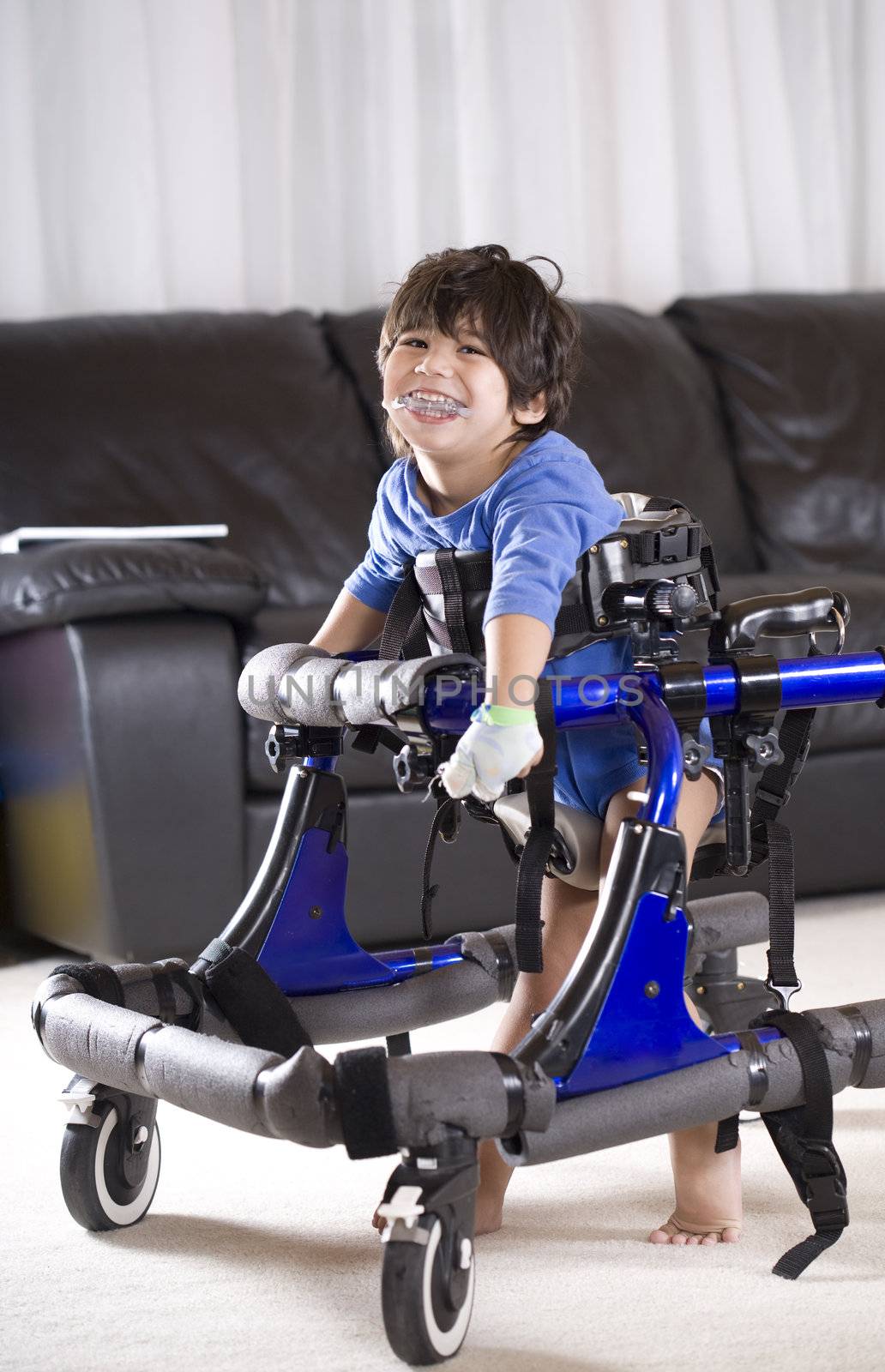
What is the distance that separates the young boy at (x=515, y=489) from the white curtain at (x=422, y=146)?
181cm

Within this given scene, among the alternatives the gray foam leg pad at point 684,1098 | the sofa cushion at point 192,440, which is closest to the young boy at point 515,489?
the gray foam leg pad at point 684,1098

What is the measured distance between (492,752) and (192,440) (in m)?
1.72

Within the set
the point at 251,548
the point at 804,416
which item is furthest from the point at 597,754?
the point at 804,416

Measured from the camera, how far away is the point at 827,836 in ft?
7.64

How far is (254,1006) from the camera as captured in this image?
126 centimetres

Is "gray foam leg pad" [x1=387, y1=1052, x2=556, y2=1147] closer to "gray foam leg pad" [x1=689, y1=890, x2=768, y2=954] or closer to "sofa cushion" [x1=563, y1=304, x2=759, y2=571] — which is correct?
"gray foam leg pad" [x1=689, y1=890, x2=768, y2=954]

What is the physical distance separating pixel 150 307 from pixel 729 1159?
2239 mm

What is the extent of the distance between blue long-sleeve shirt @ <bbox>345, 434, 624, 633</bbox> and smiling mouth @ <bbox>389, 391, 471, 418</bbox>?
66 mm

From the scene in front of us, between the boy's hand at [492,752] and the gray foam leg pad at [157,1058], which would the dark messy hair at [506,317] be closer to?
the boy's hand at [492,752]

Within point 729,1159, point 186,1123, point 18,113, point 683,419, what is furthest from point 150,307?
point 729,1159

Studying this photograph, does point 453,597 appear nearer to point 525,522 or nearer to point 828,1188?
point 525,522

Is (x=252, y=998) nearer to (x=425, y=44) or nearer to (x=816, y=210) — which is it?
(x=425, y=44)

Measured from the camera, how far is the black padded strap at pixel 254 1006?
4.12ft

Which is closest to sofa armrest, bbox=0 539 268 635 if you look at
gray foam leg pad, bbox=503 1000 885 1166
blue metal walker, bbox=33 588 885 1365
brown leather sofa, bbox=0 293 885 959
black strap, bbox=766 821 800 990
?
brown leather sofa, bbox=0 293 885 959
